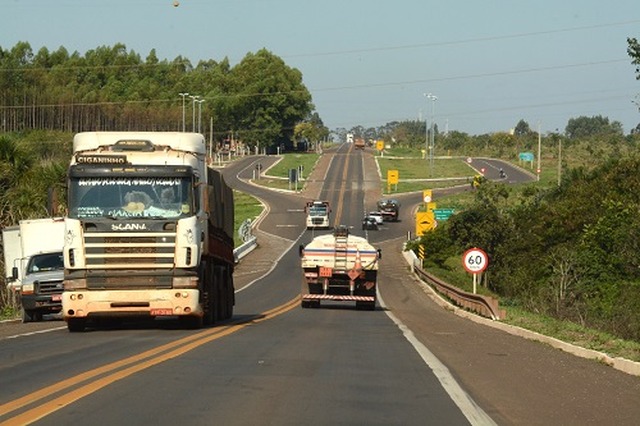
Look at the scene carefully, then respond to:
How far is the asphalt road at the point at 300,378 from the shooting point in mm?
10648

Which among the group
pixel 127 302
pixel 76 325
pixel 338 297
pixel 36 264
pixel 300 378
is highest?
pixel 300 378

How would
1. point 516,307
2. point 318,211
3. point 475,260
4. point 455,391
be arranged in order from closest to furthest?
point 455,391
point 475,260
point 516,307
point 318,211

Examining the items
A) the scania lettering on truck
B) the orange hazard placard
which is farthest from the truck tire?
the orange hazard placard

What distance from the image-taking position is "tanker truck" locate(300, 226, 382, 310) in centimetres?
3803

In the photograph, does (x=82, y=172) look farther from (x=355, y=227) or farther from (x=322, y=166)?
(x=322, y=166)

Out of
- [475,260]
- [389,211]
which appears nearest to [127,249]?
[475,260]

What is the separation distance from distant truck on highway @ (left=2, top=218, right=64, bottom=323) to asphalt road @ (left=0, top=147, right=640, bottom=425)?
666 centimetres

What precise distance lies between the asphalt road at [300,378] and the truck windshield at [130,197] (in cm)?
236

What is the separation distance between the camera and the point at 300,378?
13.6m

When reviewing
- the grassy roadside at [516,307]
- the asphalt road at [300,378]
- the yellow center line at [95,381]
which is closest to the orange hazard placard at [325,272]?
the grassy roadside at [516,307]

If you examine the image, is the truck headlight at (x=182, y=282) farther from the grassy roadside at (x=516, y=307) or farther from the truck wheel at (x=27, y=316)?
the truck wheel at (x=27, y=316)

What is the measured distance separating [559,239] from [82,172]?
4302 cm

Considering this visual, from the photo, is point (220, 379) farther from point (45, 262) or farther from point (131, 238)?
point (45, 262)

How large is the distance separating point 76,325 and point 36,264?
10.6m
